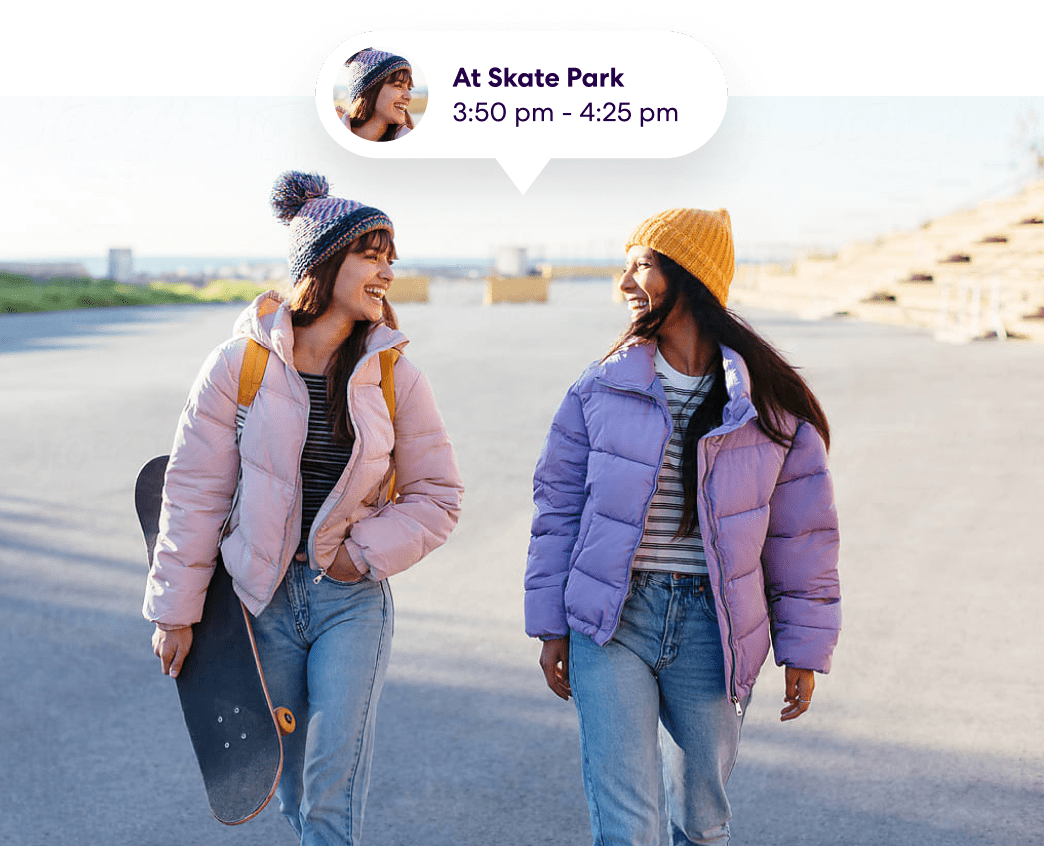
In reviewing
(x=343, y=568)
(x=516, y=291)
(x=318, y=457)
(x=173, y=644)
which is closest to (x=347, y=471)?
(x=318, y=457)

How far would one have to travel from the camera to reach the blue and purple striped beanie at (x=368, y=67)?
2.62 metres

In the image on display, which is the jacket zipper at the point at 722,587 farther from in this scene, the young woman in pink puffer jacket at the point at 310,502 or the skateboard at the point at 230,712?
the skateboard at the point at 230,712

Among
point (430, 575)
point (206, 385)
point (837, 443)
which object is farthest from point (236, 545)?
point (837, 443)

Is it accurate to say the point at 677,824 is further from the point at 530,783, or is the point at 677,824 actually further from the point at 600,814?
the point at 530,783

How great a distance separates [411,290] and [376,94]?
3337 centimetres

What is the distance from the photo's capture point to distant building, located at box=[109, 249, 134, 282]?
47013 mm

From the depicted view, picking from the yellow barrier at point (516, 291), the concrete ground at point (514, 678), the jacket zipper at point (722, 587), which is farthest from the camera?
the yellow barrier at point (516, 291)

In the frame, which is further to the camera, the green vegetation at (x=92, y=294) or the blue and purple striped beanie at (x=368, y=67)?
the green vegetation at (x=92, y=294)

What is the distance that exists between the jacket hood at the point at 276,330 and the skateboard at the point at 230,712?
52 centimetres

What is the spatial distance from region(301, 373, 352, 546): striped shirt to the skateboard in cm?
24

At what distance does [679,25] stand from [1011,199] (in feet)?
92.9

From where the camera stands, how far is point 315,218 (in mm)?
2428

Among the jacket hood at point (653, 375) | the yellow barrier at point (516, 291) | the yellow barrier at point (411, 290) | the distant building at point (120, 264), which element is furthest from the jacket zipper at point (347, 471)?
the distant building at point (120, 264)

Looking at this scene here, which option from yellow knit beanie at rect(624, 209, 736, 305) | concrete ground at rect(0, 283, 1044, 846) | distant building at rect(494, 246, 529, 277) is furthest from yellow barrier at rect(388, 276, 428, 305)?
yellow knit beanie at rect(624, 209, 736, 305)
